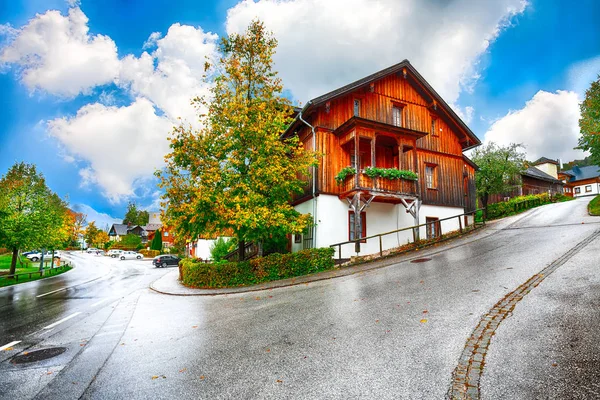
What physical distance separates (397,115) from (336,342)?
1883 cm

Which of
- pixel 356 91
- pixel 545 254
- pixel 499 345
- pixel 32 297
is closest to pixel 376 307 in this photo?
pixel 499 345

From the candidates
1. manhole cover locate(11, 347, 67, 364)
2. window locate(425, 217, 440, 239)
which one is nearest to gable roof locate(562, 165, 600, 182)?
window locate(425, 217, 440, 239)

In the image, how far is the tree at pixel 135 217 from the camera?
371 feet

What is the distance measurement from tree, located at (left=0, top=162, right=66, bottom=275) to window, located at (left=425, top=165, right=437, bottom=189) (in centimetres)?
2751

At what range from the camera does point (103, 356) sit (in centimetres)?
615

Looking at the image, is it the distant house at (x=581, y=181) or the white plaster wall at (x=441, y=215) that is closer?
the white plaster wall at (x=441, y=215)

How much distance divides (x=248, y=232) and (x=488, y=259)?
30.0ft

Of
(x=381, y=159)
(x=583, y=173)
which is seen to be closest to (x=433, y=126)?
(x=381, y=159)

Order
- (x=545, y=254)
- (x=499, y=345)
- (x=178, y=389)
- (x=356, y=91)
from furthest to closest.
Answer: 1. (x=356, y=91)
2. (x=545, y=254)
3. (x=499, y=345)
4. (x=178, y=389)

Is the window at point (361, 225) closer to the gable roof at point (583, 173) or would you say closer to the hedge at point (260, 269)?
the hedge at point (260, 269)

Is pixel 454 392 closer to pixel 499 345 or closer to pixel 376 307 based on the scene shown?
pixel 499 345

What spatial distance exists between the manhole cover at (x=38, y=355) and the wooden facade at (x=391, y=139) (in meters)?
12.9

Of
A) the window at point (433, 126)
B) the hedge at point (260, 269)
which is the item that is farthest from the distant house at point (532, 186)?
the hedge at point (260, 269)

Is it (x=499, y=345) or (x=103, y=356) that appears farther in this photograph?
(x=103, y=356)
